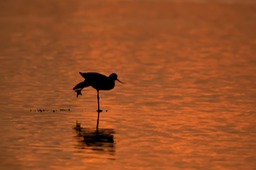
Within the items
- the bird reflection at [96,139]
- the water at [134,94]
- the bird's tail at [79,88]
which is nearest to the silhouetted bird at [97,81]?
the bird's tail at [79,88]

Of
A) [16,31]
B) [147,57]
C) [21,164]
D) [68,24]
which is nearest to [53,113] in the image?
[21,164]

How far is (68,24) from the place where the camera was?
46938 mm

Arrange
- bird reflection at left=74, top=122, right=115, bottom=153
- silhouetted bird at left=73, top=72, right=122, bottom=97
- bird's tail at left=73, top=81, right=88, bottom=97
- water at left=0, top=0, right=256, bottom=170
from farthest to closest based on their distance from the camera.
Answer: bird's tail at left=73, top=81, right=88, bottom=97 < silhouetted bird at left=73, top=72, right=122, bottom=97 < bird reflection at left=74, top=122, right=115, bottom=153 < water at left=0, top=0, right=256, bottom=170

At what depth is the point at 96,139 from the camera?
1748 centimetres

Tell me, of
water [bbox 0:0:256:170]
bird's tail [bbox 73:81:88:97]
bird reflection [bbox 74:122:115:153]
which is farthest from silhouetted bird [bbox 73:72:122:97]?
bird reflection [bbox 74:122:115:153]

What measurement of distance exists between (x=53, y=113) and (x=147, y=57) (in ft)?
41.9

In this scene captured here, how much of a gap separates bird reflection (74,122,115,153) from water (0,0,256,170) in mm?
46

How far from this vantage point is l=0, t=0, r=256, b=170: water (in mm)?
16016

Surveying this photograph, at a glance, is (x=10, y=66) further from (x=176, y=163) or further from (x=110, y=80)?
(x=176, y=163)

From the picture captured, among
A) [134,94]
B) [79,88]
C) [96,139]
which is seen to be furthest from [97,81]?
[96,139]

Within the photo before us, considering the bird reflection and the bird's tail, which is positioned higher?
the bird's tail

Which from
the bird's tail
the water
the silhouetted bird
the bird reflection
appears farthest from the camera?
the bird's tail

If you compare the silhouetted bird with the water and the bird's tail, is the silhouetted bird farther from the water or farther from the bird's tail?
the water

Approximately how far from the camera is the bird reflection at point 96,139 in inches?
655
